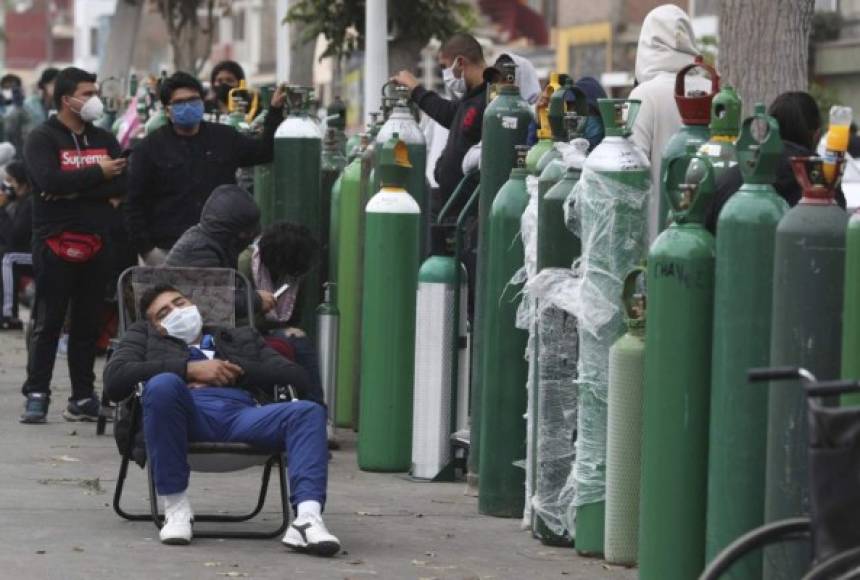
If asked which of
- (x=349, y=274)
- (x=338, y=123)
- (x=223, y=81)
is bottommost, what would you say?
(x=349, y=274)

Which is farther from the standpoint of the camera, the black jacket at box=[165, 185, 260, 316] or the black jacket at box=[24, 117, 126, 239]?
the black jacket at box=[24, 117, 126, 239]

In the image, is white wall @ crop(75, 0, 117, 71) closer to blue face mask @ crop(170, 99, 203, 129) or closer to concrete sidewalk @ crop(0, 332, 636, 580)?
blue face mask @ crop(170, 99, 203, 129)

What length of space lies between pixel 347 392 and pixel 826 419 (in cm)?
682

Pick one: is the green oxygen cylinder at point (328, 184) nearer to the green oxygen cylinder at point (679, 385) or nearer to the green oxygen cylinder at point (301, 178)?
the green oxygen cylinder at point (301, 178)

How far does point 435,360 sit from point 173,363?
6.37 ft

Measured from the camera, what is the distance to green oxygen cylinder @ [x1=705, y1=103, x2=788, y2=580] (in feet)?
22.1

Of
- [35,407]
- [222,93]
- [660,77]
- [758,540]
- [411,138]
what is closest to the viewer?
[758,540]

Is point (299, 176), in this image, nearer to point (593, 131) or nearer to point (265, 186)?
point (265, 186)

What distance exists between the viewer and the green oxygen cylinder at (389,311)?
10625mm

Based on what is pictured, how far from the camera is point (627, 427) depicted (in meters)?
7.92

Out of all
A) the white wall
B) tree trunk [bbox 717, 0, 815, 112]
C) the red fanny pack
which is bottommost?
the red fanny pack

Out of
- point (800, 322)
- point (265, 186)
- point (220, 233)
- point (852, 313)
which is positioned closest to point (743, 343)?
point (800, 322)

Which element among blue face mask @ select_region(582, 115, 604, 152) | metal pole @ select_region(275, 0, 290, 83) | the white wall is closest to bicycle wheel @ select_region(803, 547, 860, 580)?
blue face mask @ select_region(582, 115, 604, 152)

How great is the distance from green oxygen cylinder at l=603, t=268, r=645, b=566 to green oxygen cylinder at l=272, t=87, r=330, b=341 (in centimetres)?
427
